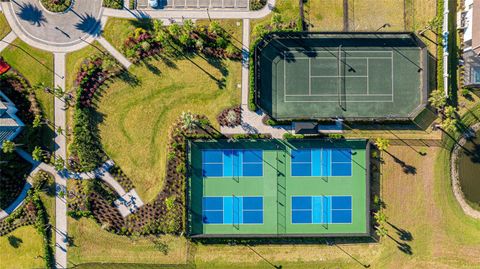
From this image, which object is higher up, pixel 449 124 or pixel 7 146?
pixel 449 124

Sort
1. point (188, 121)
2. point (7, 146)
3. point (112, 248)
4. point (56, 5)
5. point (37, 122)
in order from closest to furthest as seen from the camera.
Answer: point (7, 146) → point (188, 121) → point (37, 122) → point (56, 5) → point (112, 248)

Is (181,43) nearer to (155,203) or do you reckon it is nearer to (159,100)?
(159,100)

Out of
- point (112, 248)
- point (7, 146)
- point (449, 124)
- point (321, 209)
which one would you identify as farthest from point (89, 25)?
point (449, 124)

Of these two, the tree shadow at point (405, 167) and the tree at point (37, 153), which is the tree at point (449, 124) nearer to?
the tree shadow at point (405, 167)

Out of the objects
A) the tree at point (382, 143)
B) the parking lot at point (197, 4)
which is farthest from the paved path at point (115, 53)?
the tree at point (382, 143)

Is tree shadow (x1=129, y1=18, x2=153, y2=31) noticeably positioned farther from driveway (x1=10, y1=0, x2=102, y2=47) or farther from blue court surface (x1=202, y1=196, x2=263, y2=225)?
blue court surface (x1=202, y1=196, x2=263, y2=225)

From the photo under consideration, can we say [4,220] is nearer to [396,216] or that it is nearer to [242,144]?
[242,144]

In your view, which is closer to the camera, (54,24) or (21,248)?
(54,24)

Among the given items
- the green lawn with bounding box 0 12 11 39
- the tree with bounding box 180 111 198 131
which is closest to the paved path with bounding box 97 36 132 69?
the tree with bounding box 180 111 198 131

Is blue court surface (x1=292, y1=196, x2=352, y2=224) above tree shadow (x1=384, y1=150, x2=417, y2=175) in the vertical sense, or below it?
below
